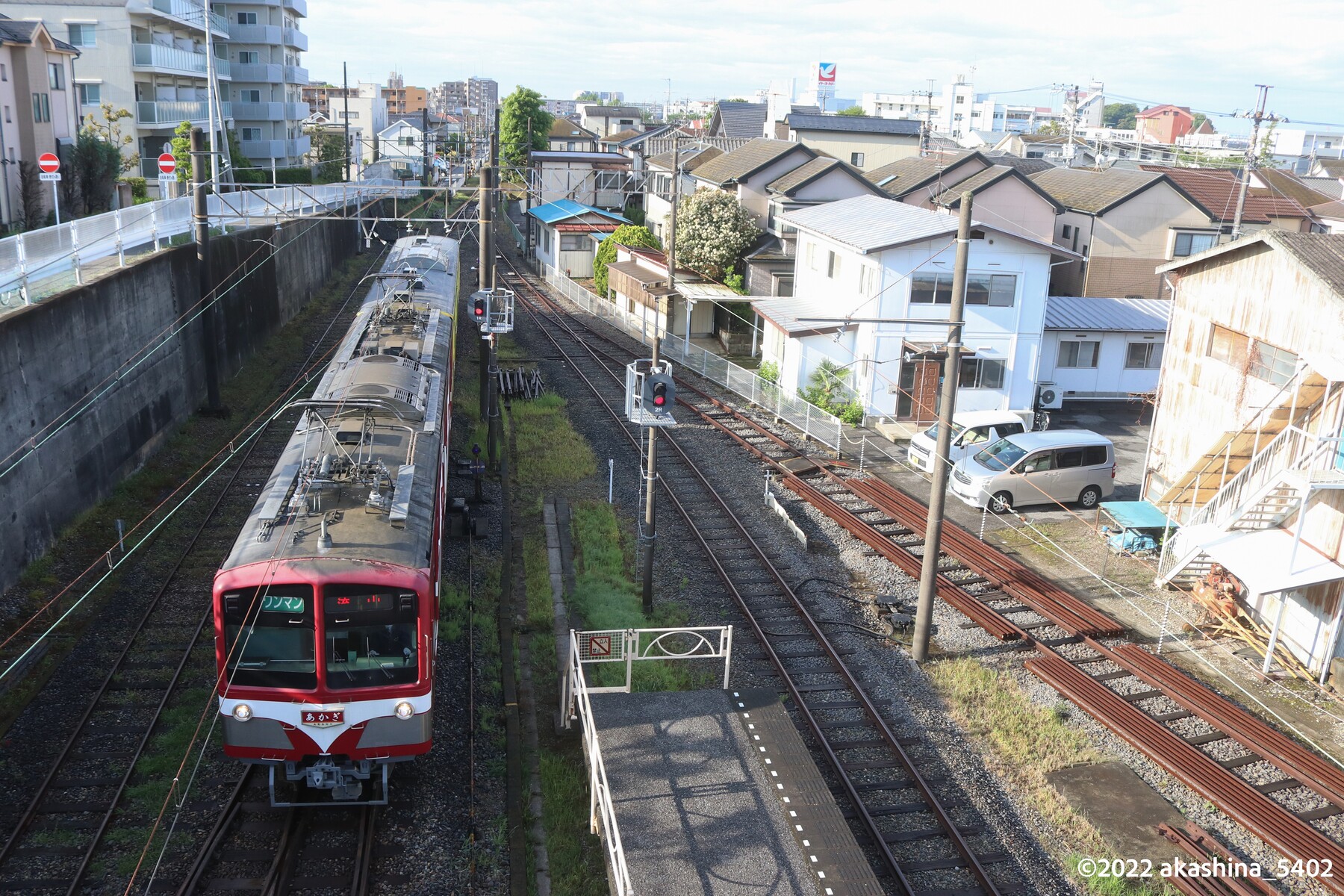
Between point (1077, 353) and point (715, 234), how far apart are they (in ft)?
39.9

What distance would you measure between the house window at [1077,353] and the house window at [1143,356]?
914 mm

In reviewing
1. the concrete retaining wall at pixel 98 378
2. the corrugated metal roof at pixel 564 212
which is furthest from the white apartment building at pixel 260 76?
the concrete retaining wall at pixel 98 378

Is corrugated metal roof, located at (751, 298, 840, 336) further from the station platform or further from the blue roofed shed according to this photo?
the blue roofed shed

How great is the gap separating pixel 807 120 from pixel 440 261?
26421 mm

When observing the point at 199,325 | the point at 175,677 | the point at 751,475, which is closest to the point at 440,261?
the point at 199,325

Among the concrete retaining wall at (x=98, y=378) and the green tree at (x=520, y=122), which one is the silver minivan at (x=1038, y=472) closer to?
the concrete retaining wall at (x=98, y=378)

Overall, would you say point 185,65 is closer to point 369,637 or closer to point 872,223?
point 872,223

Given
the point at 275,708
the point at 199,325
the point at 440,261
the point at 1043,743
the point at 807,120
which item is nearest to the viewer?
the point at 275,708

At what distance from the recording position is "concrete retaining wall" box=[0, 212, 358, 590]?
→ 1327 centimetres

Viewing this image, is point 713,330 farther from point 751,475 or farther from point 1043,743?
point 1043,743

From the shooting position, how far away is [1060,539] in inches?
678

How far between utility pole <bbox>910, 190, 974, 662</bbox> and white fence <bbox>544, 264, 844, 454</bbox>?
847cm

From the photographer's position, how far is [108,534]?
587 inches

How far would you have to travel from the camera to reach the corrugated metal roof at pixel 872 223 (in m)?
22.4
